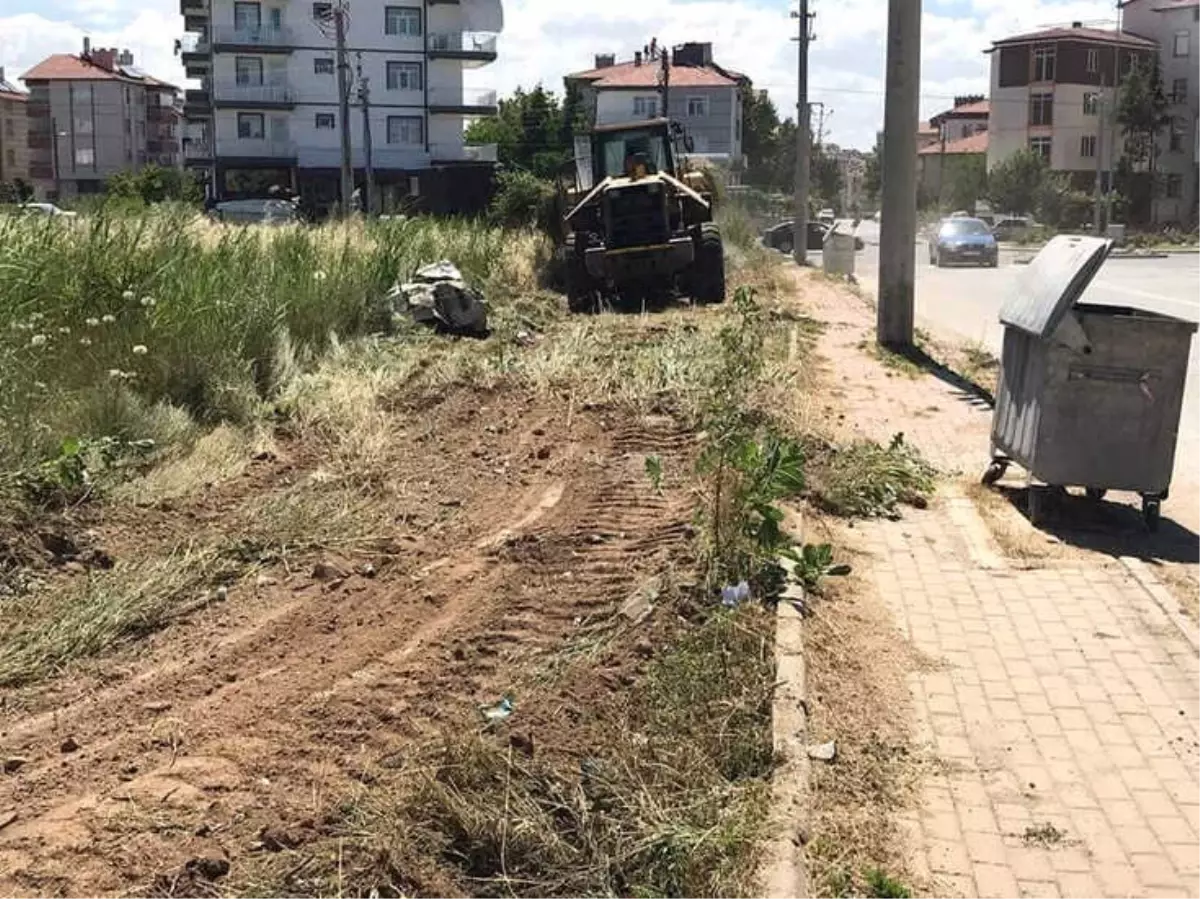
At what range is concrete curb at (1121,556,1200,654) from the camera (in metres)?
6.26

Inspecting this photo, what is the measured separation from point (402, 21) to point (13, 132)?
47.9 metres

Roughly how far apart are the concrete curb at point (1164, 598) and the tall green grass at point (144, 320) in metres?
5.73

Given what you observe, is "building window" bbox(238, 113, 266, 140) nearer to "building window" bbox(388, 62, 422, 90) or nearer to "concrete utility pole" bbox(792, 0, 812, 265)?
"building window" bbox(388, 62, 422, 90)

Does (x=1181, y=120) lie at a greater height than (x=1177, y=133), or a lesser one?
greater

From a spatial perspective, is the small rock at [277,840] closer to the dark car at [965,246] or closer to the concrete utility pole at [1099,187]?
the dark car at [965,246]

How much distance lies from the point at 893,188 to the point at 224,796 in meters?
13.5

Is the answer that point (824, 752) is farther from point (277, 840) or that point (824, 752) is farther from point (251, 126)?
point (251, 126)

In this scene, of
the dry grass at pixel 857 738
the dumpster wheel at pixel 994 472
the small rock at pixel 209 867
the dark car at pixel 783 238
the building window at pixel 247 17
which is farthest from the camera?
the building window at pixel 247 17

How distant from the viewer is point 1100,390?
7953 millimetres

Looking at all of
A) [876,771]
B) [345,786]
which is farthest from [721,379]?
[345,786]

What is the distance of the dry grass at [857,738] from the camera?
4129 mm

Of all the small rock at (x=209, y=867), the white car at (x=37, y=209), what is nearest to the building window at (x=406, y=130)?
the white car at (x=37, y=209)

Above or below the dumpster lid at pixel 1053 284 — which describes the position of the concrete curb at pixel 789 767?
below

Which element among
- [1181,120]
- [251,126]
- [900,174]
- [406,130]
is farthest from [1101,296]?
[1181,120]
